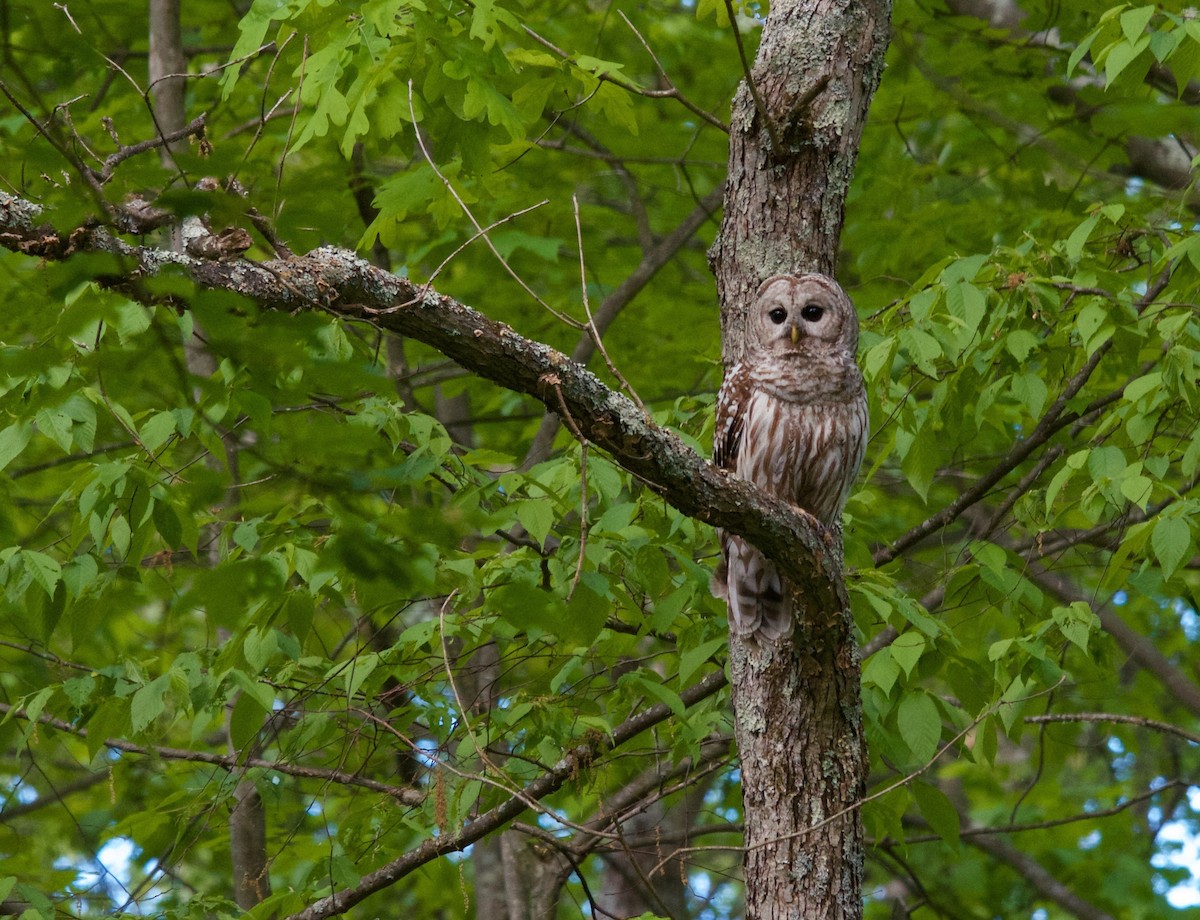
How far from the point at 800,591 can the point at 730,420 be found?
1.28m

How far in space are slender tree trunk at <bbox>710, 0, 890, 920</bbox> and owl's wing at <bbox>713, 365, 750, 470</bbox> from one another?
0.33 meters

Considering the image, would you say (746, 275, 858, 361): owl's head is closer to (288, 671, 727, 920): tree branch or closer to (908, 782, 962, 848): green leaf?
(288, 671, 727, 920): tree branch

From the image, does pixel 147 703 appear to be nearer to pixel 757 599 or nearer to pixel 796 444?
pixel 757 599

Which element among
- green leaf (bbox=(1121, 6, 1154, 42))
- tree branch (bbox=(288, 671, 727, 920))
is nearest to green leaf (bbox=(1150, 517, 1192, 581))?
green leaf (bbox=(1121, 6, 1154, 42))

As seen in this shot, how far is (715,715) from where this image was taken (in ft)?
15.0

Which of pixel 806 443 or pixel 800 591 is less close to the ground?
pixel 806 443

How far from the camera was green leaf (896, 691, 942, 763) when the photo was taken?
374 centimetres

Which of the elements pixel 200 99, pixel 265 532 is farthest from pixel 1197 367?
pixel 200 99

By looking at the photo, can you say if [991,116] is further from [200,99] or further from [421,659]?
[200,99]

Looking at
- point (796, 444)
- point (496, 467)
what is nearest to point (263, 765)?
point (496, 467)

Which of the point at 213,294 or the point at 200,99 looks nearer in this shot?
the point at 213,294

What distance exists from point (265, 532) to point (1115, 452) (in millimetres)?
2763

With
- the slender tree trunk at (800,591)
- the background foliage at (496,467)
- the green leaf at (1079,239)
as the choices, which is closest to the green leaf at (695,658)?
the background foliage at (496,467)

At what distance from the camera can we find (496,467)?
17.4 ft
